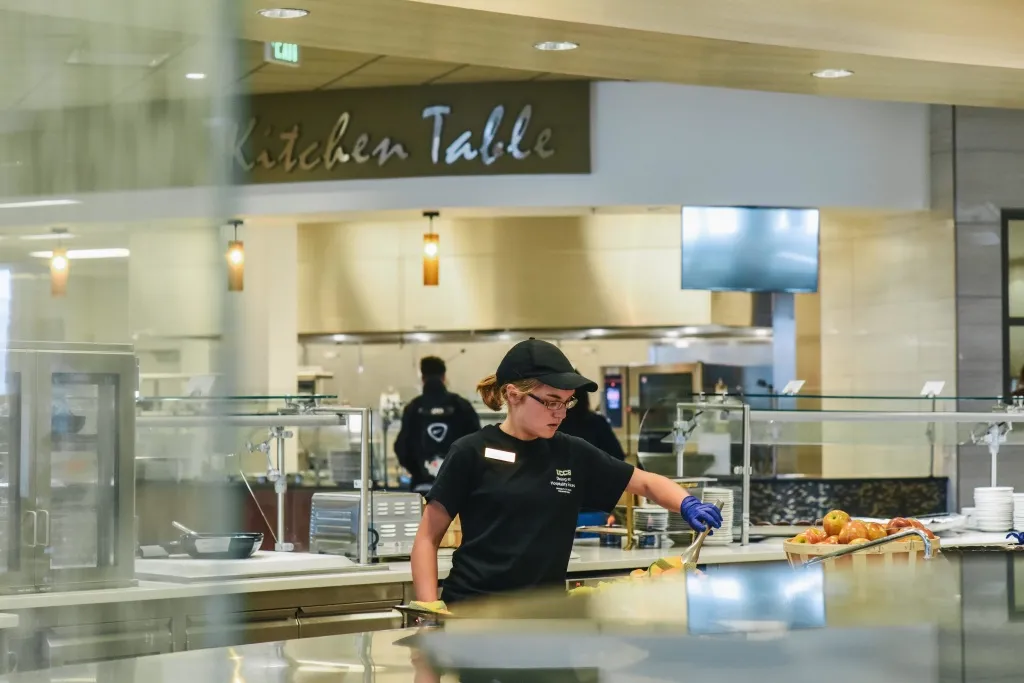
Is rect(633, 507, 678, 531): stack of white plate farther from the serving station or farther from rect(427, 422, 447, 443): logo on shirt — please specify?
the serving station

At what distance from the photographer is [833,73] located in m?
6.02

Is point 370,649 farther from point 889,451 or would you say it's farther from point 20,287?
point 889,451

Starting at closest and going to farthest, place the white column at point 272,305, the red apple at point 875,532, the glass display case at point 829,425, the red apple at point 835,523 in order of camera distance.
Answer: the red apple at point 875,532 < the red apple at point 835,523 < the glass display case at point 829,425 < the white column at point 272,305

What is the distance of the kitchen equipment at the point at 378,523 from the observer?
15.8 ft

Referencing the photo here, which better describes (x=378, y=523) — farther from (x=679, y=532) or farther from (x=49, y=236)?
(x=49, y=236)

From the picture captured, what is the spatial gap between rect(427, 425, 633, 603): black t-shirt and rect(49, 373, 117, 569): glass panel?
1.29 m

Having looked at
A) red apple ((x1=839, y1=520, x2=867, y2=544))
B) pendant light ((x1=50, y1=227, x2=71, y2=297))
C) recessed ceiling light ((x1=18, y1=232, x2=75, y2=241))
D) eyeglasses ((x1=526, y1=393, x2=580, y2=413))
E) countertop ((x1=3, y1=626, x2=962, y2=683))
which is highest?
recessed ceiling light ((x1=18, y1=232, x2=75, y2=241))

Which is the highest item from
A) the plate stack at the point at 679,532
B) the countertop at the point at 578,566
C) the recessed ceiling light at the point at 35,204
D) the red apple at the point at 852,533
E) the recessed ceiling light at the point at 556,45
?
the recessed ceiling light at the point at 556,45

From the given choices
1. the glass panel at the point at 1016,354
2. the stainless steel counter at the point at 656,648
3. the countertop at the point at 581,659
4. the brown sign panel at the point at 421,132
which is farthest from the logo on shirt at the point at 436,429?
the countertop at the point at 581,659

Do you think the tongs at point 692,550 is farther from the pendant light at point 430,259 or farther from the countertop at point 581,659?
the pendant light at point 430,259

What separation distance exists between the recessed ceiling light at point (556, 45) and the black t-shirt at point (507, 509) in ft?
8.66

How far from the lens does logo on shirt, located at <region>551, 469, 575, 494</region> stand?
307 centimetres

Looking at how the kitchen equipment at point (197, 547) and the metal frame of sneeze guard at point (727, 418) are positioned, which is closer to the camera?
the kitchen equipment at point (197, 547)

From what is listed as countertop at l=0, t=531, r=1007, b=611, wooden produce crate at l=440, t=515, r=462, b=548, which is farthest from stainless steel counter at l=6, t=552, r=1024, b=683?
wooden produce crate at l=440, t=515, r=462, b=548
